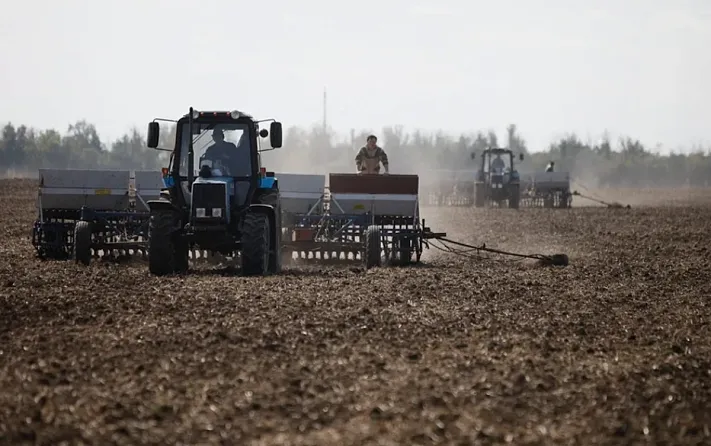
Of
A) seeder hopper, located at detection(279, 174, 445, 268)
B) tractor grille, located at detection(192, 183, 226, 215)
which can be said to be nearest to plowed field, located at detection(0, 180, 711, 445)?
tractor grille, located at detection(192, 183, 226, 215)

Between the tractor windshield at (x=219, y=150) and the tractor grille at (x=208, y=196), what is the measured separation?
2.21ft

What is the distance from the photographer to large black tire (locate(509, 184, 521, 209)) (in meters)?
47.7

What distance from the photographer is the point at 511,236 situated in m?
27.6

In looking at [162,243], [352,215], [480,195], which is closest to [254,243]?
[162,243]

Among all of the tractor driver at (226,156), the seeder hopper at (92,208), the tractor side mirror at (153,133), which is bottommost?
the seeder hopper at (92,208)

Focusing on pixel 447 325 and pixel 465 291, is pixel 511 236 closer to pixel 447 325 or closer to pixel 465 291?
pixel 465 291

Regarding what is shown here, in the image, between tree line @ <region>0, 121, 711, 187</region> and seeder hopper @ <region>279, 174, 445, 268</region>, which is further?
tree line @ <region>0, 121, 711, 187</region>

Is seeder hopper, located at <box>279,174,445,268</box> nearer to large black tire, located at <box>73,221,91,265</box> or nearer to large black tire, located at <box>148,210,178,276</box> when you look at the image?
large black tire, located at <box>73,221,91,265</box>

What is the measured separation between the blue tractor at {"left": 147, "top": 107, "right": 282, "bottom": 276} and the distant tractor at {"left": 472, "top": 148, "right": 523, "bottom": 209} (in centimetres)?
3240

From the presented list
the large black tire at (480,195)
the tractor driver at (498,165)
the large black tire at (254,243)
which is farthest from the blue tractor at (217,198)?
the large black tire at (480,195)

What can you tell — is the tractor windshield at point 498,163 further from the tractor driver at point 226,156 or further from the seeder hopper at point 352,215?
the tractor driver at point 226,156

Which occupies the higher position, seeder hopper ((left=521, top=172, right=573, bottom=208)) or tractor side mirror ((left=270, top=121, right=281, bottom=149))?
tractor side mirror ((left=270, top=121, right=281, bottom=149))

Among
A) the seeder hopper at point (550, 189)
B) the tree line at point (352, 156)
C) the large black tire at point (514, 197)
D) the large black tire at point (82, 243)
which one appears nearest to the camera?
the large black tire at point (82, 243)

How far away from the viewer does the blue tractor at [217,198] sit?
15.1 metres
